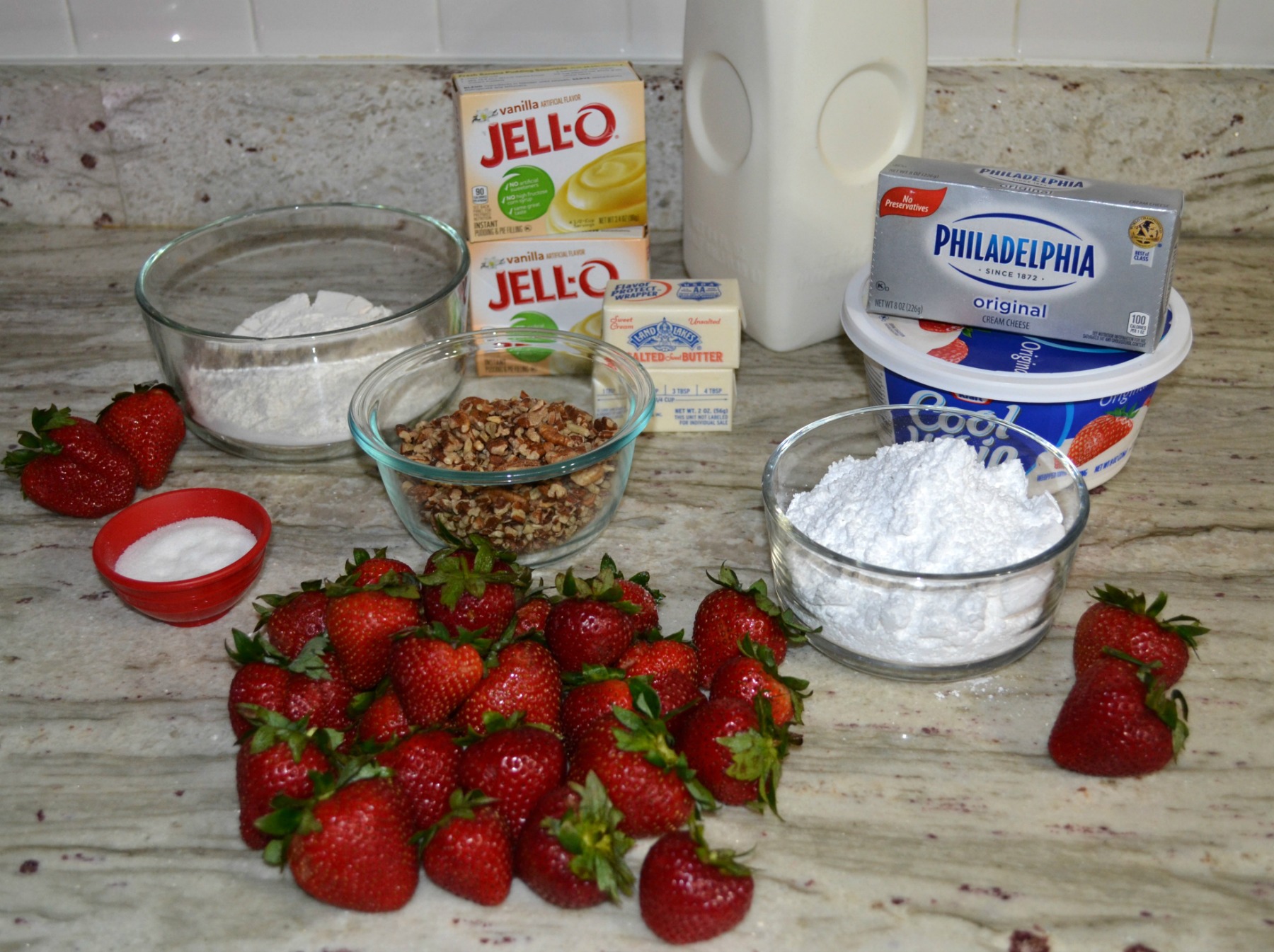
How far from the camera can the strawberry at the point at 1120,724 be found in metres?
0.84

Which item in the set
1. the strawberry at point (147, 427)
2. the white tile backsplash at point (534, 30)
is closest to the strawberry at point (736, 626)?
the strawberry at point (147, 427)

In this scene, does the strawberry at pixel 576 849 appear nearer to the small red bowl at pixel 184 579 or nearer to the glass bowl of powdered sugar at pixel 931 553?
the glass bowl of powdered sugar at pixel 931 553

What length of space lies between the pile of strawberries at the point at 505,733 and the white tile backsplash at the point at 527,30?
0.83m

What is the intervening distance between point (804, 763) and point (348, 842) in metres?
0.34

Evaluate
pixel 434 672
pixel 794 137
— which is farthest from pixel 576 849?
pixel 794 137

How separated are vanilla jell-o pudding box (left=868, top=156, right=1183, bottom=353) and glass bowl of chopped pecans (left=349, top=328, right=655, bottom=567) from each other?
280 millimetres

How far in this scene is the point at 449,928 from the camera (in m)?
0.79

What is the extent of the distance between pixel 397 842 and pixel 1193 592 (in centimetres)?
72

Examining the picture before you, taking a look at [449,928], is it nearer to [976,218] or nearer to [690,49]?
[976,218]

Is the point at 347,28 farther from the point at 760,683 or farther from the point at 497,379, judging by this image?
the point at 760,683

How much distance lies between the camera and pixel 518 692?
87cm

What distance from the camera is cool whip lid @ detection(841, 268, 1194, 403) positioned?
3.49ft

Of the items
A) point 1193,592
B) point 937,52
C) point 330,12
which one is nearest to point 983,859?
point 1193,592

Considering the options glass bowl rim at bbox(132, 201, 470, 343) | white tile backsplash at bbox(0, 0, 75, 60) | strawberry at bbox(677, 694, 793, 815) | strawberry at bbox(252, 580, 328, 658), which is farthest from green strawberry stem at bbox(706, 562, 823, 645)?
white tile backsplash at bbox(0, 0, 75, 60)
